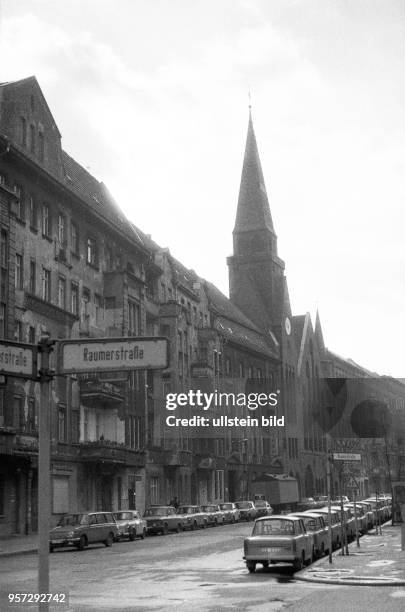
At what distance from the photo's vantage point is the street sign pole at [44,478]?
8.77 meters

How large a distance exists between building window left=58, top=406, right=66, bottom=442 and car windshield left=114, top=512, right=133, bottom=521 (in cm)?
857

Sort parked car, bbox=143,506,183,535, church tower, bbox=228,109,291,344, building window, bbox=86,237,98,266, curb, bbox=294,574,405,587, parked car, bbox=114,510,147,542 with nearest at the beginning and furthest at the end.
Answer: curb, bbox=294,574,405,587
parked car, bbox=114,510,147,542
parked car, bbox=143,506,183,535
building window, bbox=86,237,98,266
church tower, bbox=228,109,291,344

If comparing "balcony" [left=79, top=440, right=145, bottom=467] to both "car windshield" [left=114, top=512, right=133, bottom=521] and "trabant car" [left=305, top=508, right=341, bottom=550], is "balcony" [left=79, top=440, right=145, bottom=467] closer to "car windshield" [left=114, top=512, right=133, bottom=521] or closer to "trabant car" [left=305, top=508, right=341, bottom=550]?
"car windshield" [left=114, top=512, right=133, bottom=521]

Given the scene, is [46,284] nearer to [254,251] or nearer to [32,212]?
[32,212]

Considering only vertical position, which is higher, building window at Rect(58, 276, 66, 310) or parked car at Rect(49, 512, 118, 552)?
building window at Rect(58, 276, 66, 310)

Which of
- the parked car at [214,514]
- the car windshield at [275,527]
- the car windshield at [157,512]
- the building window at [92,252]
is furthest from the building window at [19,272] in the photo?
the car windshield at [275,527]

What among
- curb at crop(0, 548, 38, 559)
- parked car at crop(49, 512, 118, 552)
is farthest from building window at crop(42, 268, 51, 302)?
curb at crop(0, 548, 38, 559)

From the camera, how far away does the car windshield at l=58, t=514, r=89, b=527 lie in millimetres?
35991

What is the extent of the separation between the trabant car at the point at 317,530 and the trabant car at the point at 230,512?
30358 millimetres

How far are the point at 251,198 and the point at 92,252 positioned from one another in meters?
57.6

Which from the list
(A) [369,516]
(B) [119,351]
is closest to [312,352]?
(A) [369,516]

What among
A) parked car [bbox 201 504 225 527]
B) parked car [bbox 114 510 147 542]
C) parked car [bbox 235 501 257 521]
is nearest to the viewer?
parked car [bbox 114 510 147 542]

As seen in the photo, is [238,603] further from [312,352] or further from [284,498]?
[312,352]

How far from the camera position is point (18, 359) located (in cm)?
957
